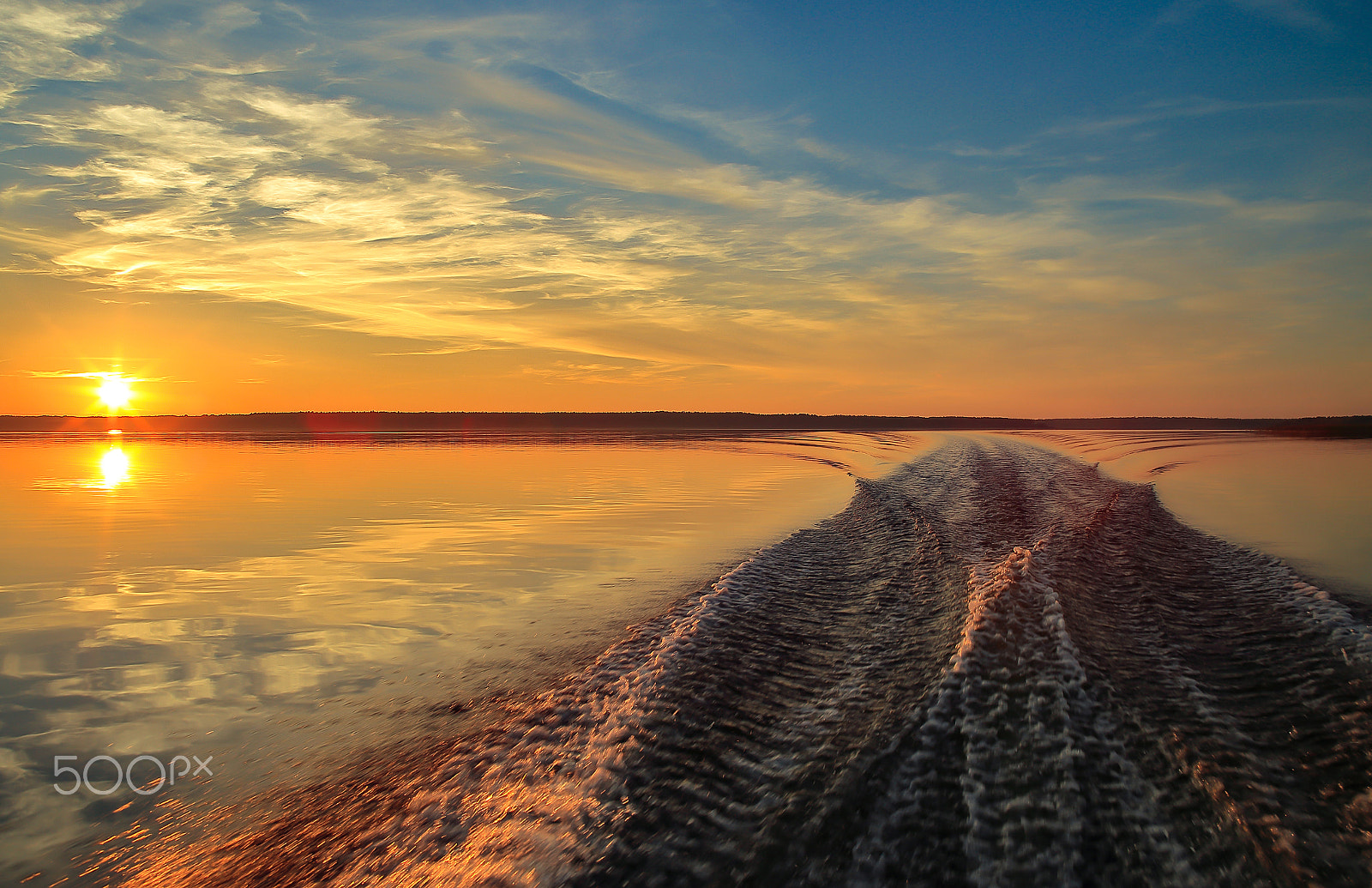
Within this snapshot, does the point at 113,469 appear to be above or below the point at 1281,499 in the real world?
below

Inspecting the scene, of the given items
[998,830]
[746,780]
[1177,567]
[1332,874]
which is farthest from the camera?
[1177,567]

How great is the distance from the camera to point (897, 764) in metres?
4.40

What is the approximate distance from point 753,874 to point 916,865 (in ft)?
2.87

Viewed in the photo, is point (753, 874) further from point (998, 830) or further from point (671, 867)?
point (998, 830)

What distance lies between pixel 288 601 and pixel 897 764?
758 centimetres

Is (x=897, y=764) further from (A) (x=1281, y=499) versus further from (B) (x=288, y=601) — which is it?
(A) (x=1281, y=499)

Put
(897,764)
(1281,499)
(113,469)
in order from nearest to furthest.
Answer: (897,764) → (1281,499) → (113,469)

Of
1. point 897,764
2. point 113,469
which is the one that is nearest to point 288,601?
point 897,764

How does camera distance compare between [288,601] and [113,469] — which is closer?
[288,601]

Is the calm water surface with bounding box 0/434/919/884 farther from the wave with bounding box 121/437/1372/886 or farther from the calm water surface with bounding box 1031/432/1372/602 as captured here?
the calm water surface with bounding box 1031/432/1372/602

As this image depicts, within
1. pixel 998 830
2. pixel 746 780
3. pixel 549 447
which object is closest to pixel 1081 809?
pixel 998 830

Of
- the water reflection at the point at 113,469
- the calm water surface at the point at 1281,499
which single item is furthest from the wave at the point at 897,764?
the water reflection at the point at 113,469

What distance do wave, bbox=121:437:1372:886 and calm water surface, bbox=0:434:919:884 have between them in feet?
3.02

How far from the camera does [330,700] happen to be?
224 inches
